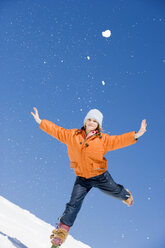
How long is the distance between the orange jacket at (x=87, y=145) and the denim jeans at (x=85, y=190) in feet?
0.40

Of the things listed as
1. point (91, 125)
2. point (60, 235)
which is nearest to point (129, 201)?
point (60, 235)

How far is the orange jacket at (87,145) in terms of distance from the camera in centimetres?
360

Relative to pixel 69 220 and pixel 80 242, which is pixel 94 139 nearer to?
pixel 69 220

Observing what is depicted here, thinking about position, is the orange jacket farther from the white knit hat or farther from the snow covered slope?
the snow covered slope

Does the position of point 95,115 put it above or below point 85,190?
above

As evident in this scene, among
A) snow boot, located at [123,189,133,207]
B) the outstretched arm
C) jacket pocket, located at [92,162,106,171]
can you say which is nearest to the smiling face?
jacket pocket, located at [92,162,106,171]

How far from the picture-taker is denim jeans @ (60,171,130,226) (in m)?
3.62

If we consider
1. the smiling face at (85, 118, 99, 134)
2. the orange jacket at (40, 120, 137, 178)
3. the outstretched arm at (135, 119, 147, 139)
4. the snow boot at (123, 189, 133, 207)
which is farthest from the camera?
the snow boot at (123, 189, 133, 207)

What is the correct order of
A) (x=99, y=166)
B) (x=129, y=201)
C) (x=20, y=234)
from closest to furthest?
1. (x=99, y=166)
2. (x=129, y=201)
3. (x=20, y=234)

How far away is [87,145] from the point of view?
3588 mm

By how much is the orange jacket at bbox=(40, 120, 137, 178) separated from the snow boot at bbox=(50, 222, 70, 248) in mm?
692

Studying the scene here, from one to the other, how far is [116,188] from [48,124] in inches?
53.2

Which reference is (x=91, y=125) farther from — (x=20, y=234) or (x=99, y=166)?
(x=20, y=234)

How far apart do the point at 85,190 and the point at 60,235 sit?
652 millimetres
